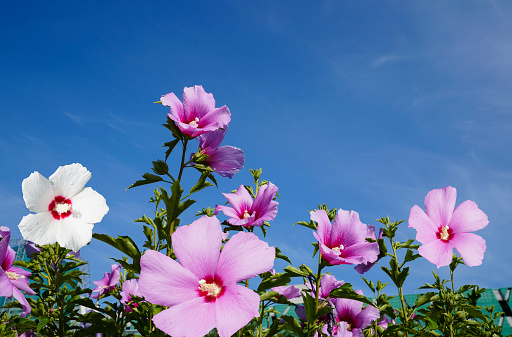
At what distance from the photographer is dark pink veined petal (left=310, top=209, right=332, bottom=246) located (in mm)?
1806

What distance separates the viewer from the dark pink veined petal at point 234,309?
1.09 m

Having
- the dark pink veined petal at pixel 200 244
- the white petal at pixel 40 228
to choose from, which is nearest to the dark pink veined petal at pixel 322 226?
the dark pink veined petal at pixel 200 244

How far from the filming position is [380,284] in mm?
2967

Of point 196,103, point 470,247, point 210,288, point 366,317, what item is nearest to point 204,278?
point 210,288

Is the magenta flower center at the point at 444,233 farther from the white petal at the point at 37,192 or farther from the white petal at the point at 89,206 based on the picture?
the white petal at the point at 37,192

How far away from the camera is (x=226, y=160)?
201cm

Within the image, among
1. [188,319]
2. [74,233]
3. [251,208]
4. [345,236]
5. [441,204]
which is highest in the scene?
[251,208]

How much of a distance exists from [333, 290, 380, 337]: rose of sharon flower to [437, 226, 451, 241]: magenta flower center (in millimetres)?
697

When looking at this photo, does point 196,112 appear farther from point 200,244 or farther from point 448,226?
point 448,226

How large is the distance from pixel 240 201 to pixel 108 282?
6.19 feet

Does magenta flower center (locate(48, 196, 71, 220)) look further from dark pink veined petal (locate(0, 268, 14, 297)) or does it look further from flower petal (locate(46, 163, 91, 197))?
dark pink veined petal (locate(0, 268, 14, 297))

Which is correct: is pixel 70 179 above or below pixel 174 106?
below

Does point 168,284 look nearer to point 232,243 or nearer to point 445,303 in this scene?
point 232,243

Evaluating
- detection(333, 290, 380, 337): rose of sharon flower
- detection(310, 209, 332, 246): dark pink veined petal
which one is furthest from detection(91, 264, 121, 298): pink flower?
detection(310, 209, 332, 246): dark pink veined petal
